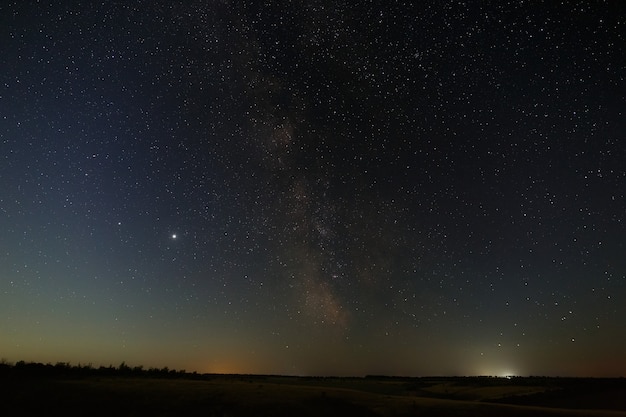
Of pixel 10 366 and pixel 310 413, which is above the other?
pixel 10 366

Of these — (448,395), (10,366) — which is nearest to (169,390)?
(10,366)

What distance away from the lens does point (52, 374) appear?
32.1 m

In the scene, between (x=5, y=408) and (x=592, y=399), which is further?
(x=592, y=399)

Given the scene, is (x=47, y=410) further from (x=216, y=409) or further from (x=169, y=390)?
(x=216, y=409)

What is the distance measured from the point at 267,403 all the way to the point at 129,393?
7.76m

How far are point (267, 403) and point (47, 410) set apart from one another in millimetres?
10461

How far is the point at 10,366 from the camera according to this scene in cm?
3125

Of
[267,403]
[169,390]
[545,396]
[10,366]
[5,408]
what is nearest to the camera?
[5,408]

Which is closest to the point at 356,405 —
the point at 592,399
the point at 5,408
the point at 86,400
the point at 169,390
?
the point at 169,390

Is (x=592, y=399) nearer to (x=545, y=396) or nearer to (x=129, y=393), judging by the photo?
(x=545, y=396)

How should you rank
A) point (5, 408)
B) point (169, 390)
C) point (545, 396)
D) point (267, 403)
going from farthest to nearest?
point (545, 396) < point (169, 390) < point (267, 403) < point (5, 408)

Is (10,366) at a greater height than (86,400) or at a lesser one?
greater

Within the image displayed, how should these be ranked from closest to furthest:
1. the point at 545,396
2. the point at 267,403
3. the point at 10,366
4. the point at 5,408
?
the point at 5,408, the point at 267,403, the point at 10,366, the point at 545,396

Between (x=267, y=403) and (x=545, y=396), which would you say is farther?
(x=545, y=396)
